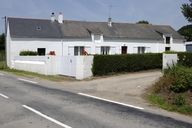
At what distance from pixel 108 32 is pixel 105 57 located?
63.6ft

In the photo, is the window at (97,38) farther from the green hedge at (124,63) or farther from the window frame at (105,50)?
the green hedge at (124,63)

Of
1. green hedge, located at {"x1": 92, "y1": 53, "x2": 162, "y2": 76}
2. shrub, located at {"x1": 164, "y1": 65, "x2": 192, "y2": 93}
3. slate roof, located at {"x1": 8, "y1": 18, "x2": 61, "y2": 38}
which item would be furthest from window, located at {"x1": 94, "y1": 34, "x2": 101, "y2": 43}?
shrub, located at {"x1": 164, "y1": 65, "x2": 192, "y2": 93}

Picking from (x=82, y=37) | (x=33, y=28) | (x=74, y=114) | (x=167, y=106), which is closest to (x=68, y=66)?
(x=167, y=106)

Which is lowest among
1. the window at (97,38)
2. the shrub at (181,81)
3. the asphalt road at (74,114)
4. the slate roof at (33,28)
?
the asphalt road at (74,114)

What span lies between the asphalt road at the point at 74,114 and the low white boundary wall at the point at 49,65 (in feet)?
22.0

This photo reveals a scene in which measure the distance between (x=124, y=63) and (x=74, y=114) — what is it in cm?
1115

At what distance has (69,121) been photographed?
265 inches

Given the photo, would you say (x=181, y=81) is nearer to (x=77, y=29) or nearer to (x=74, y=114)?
(x=74, y=114)

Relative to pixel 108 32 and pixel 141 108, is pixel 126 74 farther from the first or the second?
pixel 108 32

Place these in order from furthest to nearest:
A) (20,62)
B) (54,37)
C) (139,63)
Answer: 1. (54,37)
2. (20,62)
3. (139,63)

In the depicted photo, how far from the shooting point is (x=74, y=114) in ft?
24.5

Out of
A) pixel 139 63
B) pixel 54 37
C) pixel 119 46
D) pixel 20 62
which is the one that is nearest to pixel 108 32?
pixel 119 46

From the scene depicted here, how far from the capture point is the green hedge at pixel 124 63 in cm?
1717

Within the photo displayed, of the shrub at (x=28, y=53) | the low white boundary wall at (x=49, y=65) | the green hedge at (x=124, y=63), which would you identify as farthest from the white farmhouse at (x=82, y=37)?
the green hedge at (x=124, y=63)
